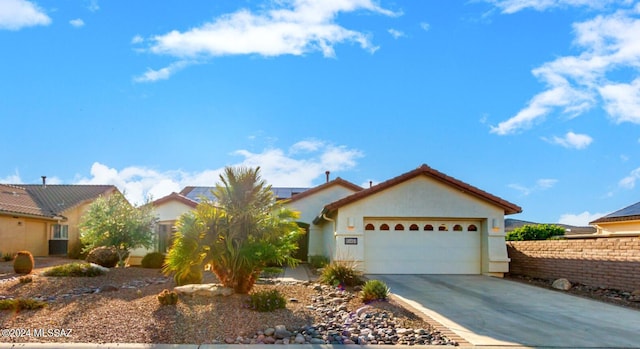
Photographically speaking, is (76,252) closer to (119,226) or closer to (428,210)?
(119,226)

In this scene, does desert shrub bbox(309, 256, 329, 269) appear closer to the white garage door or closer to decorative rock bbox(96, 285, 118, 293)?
the white garage door

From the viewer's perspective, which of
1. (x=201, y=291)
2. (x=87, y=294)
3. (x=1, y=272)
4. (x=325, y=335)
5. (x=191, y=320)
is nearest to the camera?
(x=325, y=335)

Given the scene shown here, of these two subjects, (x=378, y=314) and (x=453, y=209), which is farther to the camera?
(x=453, y=209)

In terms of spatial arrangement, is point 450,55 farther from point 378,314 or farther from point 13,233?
point 13,233

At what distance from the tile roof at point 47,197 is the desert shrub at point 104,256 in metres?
10.3

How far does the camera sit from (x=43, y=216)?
95.4 ft

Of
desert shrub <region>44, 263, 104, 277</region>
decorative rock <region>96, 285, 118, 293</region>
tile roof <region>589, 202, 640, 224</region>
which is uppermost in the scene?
tile roof <region>589, 202, 640, 224</region>

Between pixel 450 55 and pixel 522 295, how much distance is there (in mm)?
7136

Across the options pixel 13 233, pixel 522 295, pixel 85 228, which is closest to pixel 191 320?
pixel 522 295

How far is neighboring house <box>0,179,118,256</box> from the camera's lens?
89.8ft

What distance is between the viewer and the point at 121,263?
1992cm

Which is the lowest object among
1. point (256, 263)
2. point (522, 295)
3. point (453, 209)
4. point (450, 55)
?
point (522, 295)

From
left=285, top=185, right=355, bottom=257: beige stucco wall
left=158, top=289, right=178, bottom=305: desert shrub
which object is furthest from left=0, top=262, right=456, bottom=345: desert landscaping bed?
left=285, top=185, right=355, bottom=257: beige stucco wall

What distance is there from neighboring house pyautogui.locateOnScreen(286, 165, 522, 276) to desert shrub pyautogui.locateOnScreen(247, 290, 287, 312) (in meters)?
8.19
